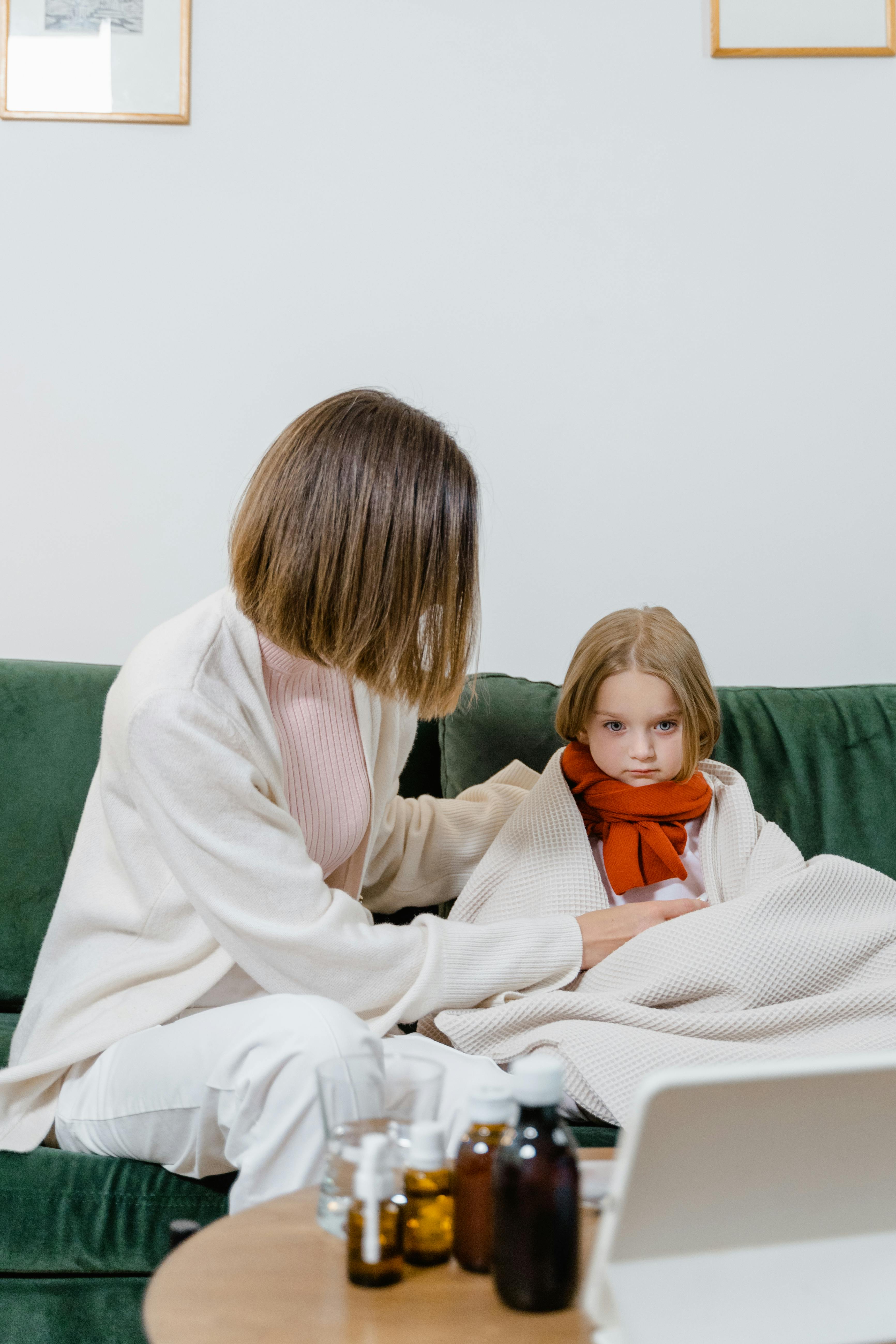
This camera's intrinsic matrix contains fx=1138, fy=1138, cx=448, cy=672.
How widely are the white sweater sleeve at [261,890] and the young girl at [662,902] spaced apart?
0.30ft

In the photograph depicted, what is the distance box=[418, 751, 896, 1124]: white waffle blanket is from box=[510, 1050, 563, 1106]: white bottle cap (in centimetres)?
58

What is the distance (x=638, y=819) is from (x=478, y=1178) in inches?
35.6

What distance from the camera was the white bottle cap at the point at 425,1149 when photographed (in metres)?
0.75

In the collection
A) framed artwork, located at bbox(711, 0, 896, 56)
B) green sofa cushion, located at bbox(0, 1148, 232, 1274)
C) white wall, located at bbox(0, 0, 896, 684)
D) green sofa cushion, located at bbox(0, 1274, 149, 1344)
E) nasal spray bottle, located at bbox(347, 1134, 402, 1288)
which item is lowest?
green sofa cushion, located at bbox(0, 1274, 149, 1344)

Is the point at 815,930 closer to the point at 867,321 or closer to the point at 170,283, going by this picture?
the point at 867,321

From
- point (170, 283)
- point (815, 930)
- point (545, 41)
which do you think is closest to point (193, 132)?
point (170, 283)

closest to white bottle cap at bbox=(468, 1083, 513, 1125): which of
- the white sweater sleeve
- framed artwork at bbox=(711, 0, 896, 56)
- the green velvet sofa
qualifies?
the white sweater sleeve

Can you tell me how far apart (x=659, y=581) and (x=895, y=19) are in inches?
44.0

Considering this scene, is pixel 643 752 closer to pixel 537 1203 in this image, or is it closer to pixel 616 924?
pixel 616 924

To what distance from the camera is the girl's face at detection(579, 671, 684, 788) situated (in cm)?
158

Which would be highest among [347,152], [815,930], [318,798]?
[347,152]

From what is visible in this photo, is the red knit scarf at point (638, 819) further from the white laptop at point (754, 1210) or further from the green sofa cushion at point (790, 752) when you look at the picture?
the white laptop at point (754, 1210)

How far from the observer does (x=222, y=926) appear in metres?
1.20

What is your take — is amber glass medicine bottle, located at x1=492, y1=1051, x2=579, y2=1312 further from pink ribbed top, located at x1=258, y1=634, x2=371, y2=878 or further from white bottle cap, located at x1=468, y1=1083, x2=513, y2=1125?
pink ribbed top, located at x1=258, y1=634, x2=371, y2=878
